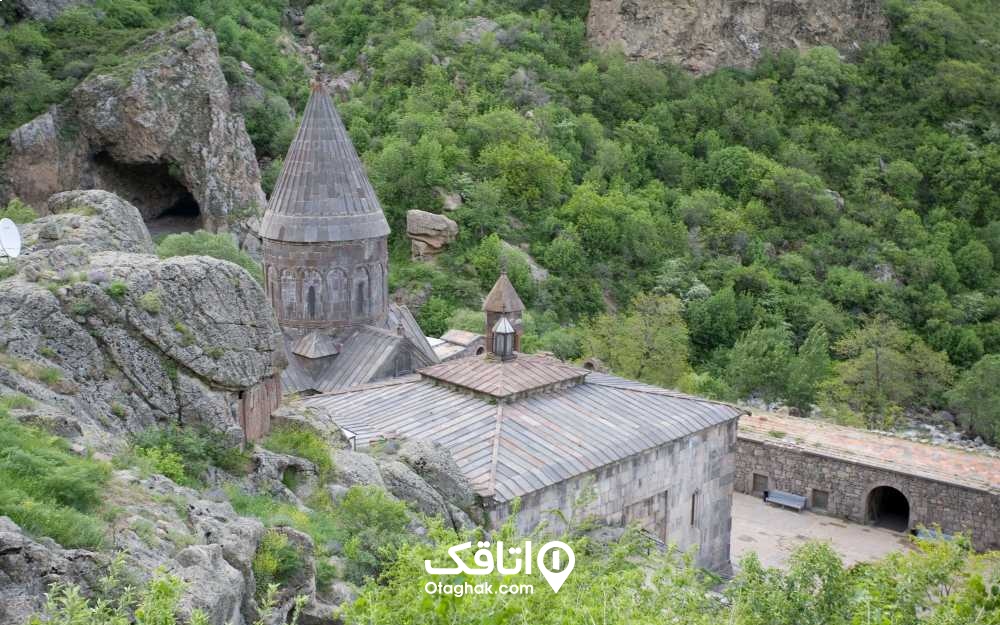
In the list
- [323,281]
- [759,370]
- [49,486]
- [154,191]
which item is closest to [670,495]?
[323,281]

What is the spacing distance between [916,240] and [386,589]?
34632 mm

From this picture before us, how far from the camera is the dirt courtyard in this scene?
735 inches

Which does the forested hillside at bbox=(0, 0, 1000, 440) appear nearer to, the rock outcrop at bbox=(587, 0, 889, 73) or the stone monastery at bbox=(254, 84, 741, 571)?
the rock outcrop at bbox=(587, 0, 889, 73)

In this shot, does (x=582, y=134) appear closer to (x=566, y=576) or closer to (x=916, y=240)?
(x=916, y=240)

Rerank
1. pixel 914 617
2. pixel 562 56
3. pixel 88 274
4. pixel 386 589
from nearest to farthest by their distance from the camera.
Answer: pixel 386 589 → pixel 914 617 → pixel 88 274 → pixel 562 56

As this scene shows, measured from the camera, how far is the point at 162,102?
2809 cm

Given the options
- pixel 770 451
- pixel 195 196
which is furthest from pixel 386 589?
pixel 195 196

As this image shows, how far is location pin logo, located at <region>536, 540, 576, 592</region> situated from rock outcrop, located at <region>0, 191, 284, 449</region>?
3116 mm

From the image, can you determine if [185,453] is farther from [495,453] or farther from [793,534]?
[793,534]

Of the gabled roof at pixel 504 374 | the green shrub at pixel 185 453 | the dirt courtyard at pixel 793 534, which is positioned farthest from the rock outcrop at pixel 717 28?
the green shrub at pixel 185 453

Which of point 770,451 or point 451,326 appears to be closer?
point 770,451

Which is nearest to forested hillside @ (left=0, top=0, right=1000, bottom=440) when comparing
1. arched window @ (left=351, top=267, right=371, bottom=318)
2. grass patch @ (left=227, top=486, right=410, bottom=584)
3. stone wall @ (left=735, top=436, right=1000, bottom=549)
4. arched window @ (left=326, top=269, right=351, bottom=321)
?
stone wall @ (left=735, top=436, right=1000, bottom=549)

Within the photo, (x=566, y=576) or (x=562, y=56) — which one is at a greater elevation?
(x=562, y=56)

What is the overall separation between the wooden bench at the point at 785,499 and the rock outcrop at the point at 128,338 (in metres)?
14.4
